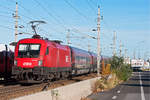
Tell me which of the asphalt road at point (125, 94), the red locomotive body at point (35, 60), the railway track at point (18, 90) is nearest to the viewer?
the railway track at point (18, 90)

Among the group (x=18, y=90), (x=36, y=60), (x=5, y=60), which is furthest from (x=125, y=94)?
(x=5, y=60)

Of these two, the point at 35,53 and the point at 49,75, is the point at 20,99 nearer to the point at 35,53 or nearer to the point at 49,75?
the point at 35,53

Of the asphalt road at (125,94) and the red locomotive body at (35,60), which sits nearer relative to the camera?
the asphalt road at (125,94)

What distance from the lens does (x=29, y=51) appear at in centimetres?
2064

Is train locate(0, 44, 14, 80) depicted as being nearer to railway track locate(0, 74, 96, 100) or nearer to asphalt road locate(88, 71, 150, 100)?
railway track locate(0, 74, 96, 100)

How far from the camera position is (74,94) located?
565 inches

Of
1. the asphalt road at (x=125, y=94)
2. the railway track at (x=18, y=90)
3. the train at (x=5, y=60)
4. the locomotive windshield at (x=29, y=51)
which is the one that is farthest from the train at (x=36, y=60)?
the asphalt road at (x=125, y=94)

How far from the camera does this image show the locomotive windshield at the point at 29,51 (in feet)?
66.9

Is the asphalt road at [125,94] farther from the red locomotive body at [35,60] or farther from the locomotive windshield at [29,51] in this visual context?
the locomotive windshield at [29,51]

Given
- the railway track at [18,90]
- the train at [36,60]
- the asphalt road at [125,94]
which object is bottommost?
the asphalt road at [125,94]

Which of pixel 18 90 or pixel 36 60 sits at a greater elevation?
pixel 36 60

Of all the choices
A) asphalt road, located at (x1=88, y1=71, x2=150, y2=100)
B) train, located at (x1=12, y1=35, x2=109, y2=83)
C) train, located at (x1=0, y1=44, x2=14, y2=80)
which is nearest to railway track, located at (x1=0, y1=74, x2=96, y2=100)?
train, located at (x1=12, y1=35, x2=109, y2=83)

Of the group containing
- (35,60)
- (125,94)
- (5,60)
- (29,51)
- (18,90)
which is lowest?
(125,94)

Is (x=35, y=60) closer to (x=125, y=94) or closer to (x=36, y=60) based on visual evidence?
(x=36, y=60)
